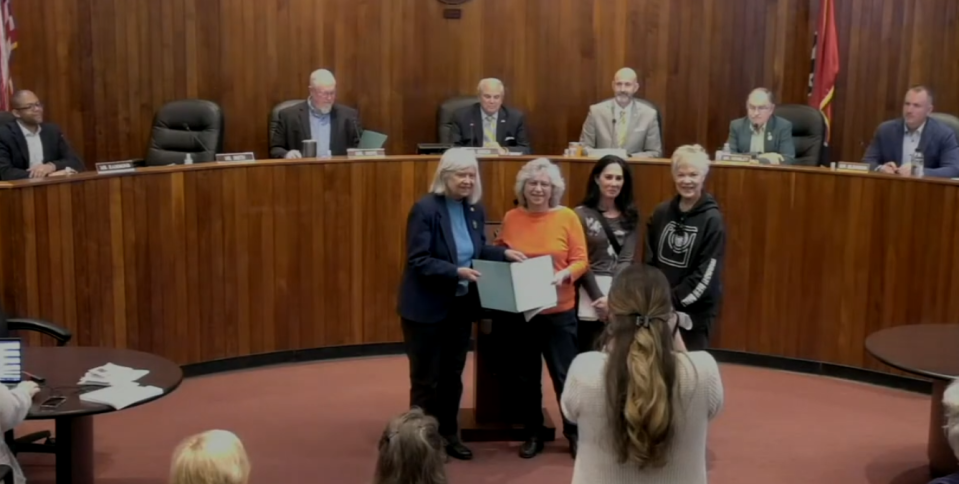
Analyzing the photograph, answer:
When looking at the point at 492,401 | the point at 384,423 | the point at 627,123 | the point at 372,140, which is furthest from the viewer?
the point at 627,123

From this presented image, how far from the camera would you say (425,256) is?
4988 millimetres

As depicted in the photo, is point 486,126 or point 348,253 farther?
point 486,126

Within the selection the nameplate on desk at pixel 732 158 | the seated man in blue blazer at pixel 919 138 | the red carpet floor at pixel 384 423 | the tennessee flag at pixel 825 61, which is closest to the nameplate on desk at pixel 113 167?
the red carpet floor at pixel 384 423

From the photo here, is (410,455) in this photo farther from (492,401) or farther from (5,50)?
(5,50)

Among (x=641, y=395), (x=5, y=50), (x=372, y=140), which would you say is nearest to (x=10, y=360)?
(x=641, y=395)

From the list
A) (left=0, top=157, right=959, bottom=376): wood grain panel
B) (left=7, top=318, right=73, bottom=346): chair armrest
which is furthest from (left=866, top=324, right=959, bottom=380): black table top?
(left=7, top=318, right=73, bottom=346): chair armrest

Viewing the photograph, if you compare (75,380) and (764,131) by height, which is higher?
(764,131)

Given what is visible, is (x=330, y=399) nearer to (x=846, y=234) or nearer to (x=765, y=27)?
(x=846, y=234)

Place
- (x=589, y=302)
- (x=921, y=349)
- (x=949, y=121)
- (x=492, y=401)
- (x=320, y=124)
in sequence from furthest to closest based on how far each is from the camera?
(x=320, y=124), (x=949, y=121), (x=492, y=401), (x=589, y=302), (x=921, y=349)

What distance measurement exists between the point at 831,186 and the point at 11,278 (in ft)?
13.4

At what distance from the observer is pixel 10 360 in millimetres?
4102

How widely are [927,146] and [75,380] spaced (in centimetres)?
502

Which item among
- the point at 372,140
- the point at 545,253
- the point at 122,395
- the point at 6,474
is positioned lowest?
the point at 6,474

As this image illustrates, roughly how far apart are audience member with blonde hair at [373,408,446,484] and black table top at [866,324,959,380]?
2477 millimetres
